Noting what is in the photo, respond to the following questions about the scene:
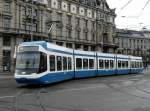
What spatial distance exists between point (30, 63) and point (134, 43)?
104 m

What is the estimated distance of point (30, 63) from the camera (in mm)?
18562

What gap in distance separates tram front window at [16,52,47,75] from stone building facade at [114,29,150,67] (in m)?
88.8

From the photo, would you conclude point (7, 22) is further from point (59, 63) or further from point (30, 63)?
point (30, 63)

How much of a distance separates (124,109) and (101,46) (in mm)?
79804

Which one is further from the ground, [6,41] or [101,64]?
[6,41]

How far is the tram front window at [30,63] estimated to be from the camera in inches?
728

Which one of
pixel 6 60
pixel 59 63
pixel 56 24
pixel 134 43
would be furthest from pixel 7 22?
pixel 134 43

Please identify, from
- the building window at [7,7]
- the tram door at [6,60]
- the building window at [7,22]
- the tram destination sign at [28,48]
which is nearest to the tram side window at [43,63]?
the tram destination sign at [28,48]

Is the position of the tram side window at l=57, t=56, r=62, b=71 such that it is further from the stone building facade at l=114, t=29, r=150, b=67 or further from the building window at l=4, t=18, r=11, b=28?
the stone building facade at l=114, t=29, r=150, b=67

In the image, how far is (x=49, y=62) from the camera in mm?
19859

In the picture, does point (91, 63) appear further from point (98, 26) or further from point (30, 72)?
point (98, 26)

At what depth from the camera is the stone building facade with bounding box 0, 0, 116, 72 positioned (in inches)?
2411

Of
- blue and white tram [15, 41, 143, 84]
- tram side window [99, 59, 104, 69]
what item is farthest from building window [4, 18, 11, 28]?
tram side window [99, 59, 104, 69]

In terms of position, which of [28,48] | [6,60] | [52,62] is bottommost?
[52,62]
